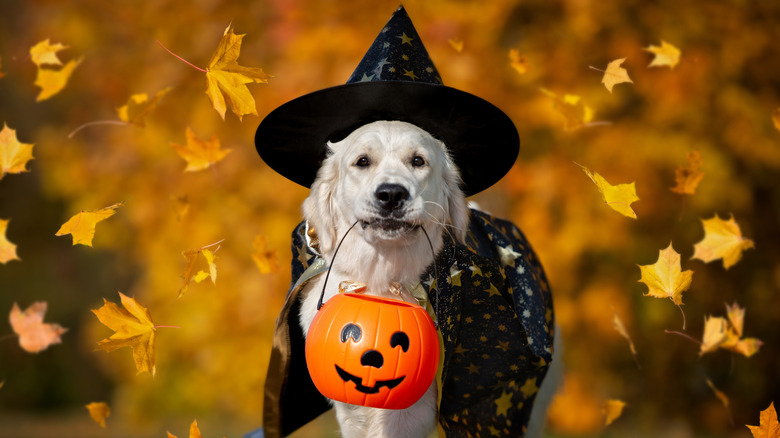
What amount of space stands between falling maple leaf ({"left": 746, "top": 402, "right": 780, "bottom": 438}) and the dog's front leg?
1203 millimetres

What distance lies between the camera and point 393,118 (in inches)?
113

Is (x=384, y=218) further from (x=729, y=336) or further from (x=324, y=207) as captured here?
(x=729, y=336)

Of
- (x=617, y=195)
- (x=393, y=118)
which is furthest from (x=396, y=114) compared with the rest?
(x=617, y=195)

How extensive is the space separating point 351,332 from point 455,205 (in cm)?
90

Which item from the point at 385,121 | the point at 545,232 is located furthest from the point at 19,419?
the point at 385,121

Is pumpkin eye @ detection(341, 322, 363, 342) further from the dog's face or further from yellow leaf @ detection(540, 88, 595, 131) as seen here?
yellow leaf @ detection(540, 88, 595, 131)

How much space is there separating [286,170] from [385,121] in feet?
1.94

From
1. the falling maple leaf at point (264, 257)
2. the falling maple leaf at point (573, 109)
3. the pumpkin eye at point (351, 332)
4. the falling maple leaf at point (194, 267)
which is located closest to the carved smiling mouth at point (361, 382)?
the pumpkin eye at point (351, 332)

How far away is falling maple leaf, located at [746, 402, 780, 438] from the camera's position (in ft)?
8.05

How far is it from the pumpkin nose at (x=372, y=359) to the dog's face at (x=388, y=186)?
480mm

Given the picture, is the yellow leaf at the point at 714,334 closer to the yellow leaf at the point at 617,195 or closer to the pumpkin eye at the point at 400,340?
the yellow leaf at the point at 617,195

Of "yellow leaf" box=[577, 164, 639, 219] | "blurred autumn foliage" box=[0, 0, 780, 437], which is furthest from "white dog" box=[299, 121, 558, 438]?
"blurred autumn foliage" box=[0, 0, 780, 437]

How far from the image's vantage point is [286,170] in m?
3.12

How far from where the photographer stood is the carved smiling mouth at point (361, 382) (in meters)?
2.30
